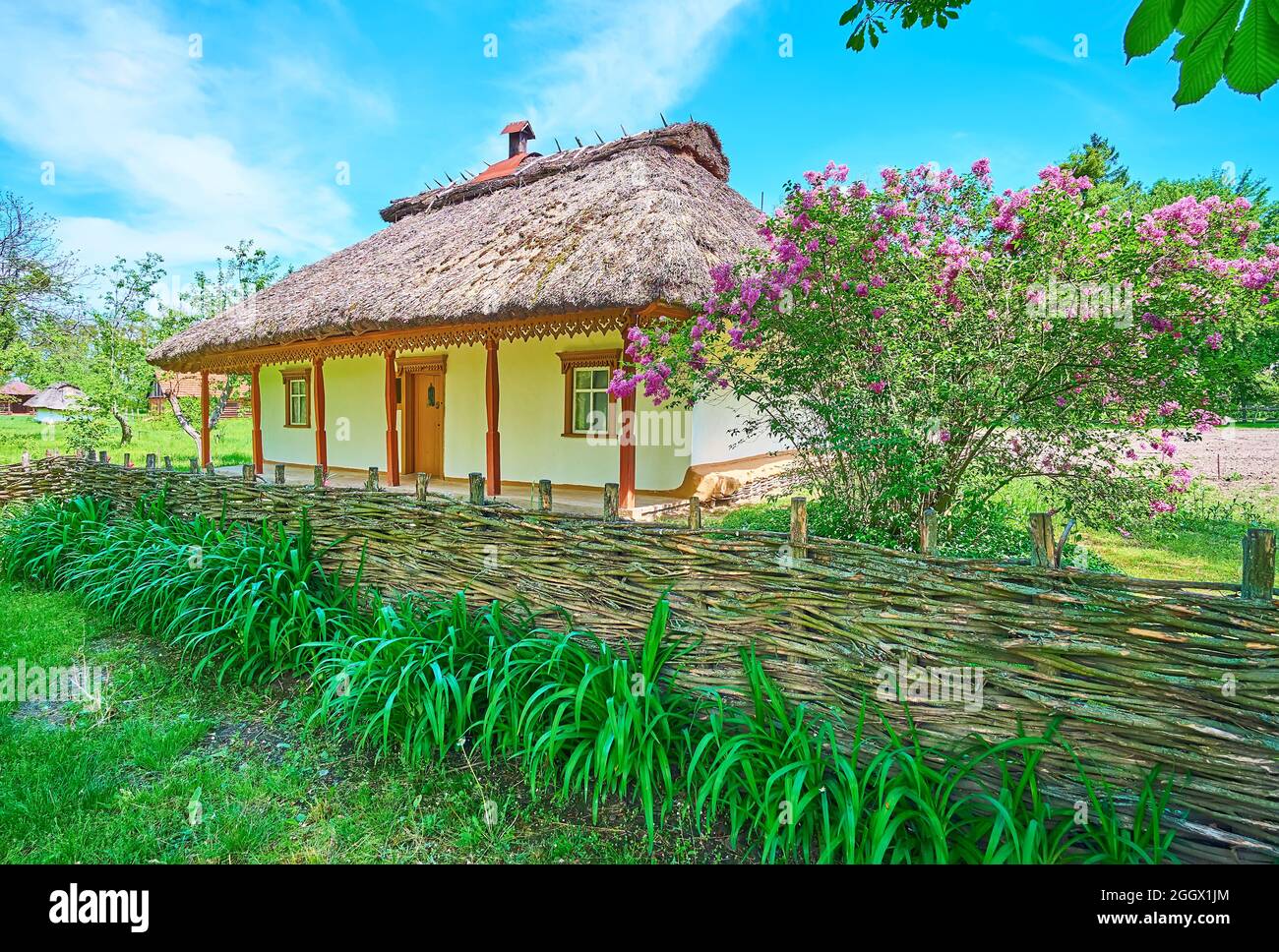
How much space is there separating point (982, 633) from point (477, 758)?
250 cm

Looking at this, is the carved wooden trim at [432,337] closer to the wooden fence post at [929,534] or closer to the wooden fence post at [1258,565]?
the wooden fence post at [929,534]

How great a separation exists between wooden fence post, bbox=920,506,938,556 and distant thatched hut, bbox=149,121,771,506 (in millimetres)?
4385

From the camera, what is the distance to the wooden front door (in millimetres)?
10766

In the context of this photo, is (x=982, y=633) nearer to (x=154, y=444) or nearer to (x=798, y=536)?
(x=798, y=536)

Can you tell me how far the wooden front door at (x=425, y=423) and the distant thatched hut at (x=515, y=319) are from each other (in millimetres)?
29

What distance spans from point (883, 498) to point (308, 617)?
12.8 ft

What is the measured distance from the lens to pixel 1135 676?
2174 millimetres

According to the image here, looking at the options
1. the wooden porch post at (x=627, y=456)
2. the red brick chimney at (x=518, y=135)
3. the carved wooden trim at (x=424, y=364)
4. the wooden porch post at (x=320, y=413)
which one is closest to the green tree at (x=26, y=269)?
the wooden porch post at (x=320, y=413)

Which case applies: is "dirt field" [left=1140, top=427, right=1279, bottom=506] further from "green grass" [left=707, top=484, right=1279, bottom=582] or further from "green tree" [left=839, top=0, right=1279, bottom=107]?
"green tree" [left=839, top=0, right=1279, bottom=107]

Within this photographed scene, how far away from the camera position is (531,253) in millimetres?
8094

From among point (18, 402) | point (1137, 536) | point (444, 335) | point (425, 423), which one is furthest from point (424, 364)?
point (18, 402)

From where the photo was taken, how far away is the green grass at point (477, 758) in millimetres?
2291

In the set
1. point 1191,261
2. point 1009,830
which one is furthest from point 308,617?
point 1191,261

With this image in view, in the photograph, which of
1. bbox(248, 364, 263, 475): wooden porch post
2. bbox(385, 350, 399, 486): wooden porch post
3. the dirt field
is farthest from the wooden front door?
the dirt field
